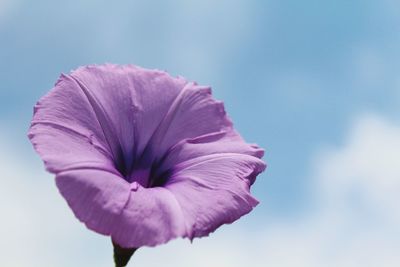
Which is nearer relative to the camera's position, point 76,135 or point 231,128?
point 76,135

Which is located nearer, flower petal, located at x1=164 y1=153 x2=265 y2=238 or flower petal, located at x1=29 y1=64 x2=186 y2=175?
flower petal, located at x1=164 y1=153 x2=265 y2=238

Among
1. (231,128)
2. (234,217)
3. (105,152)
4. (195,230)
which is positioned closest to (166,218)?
(195,230)

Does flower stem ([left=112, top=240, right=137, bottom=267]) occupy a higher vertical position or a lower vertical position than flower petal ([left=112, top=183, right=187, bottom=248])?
lower

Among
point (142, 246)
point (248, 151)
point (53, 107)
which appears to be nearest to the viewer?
point (142, 246)

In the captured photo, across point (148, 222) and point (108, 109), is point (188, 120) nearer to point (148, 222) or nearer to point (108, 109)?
point (108, 109)

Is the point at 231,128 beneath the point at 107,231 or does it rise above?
above

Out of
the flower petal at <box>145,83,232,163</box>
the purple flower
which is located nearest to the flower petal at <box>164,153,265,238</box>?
the purple flower

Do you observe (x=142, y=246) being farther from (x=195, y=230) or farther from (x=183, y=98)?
(x=183, y=98)

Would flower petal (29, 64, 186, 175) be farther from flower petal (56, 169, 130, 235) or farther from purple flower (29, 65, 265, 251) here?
flower petal (56, 169, 130, 235)
